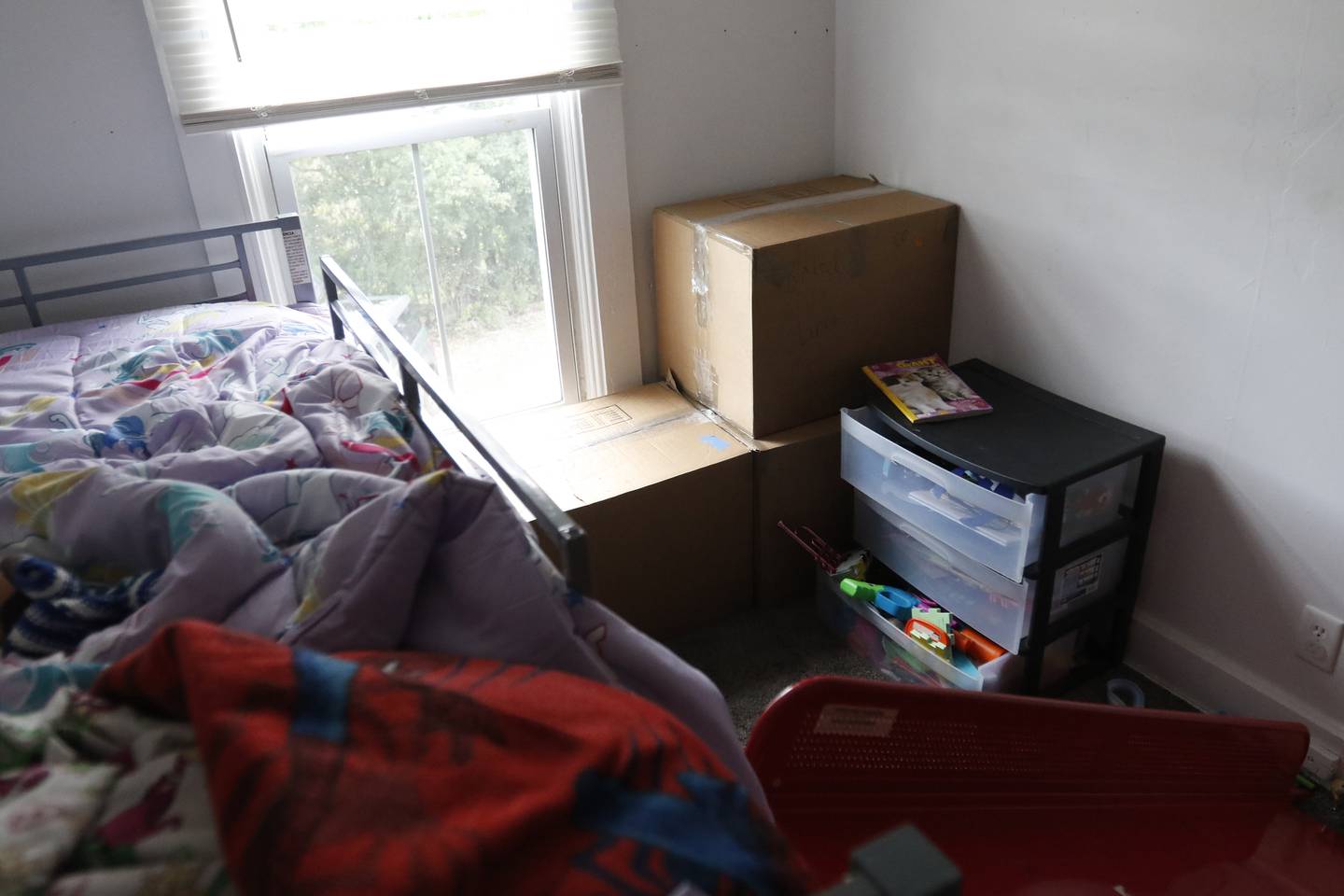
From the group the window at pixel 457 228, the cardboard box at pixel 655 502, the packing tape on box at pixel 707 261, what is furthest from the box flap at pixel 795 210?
the cardboard box at pixel 655 502

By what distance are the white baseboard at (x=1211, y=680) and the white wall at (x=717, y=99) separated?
130cm

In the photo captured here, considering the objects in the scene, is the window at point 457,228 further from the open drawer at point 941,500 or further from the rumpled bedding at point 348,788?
the rumpled bedding at point 348,788

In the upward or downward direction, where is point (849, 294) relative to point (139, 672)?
downward

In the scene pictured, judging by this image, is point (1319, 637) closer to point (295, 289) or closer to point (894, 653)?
point (894, 653)

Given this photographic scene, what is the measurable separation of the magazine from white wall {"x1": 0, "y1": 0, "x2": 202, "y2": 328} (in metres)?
1.46

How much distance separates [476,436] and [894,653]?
119 centimetres

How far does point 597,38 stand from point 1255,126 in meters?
1.26

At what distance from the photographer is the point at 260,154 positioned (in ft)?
6.31

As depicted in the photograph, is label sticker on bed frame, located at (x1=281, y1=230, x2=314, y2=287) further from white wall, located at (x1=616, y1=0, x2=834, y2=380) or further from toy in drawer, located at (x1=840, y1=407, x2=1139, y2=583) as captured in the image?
toy in drawer, located at (x1=840, y1=407, x2=1139, y2=583)

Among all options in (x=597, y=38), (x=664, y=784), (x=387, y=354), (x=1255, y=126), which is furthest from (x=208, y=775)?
(x=597, y=38)

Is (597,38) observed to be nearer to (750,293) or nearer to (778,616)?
(750,293)

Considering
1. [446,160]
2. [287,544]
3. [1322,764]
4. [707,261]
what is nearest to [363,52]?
[446,160]

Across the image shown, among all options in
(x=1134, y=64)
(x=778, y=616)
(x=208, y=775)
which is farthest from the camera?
(x=778, y=616)

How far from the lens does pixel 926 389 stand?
2002 millimetres
